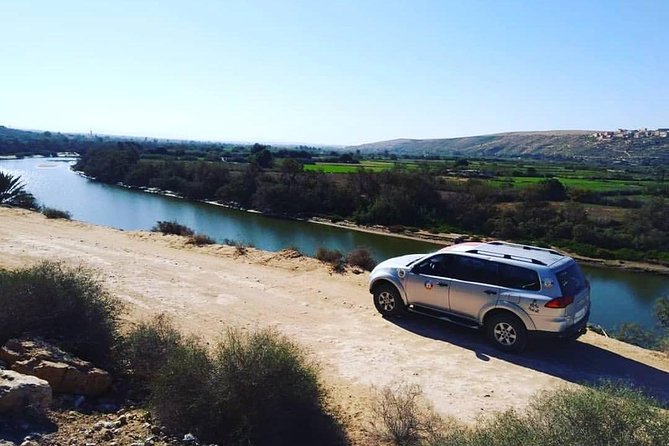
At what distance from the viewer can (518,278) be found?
768 centimetres

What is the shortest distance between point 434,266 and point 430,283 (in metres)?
0.31

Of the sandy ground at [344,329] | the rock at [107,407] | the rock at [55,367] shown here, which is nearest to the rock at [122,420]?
the rock at [107,407]

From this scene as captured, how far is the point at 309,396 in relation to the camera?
5.67 meters

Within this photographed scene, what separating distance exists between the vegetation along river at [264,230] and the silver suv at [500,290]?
16758mm

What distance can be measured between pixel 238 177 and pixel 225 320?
56.1 meters

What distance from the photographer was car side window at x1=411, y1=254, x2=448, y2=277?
28.0ft

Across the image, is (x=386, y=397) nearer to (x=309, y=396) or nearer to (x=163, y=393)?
(x=309, y=396)

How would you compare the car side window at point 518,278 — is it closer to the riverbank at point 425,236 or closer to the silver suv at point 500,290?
the silver suv at point 500,290

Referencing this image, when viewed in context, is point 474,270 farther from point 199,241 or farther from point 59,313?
point 199,241

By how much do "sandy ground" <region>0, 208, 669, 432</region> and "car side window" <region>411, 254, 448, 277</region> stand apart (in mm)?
1050

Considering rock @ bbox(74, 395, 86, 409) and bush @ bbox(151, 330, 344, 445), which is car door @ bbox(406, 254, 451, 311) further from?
rock @ bbox(74, 395, 86, 409)

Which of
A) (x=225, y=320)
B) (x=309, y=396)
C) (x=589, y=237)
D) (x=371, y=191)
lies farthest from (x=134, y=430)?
(x=371, y=191)

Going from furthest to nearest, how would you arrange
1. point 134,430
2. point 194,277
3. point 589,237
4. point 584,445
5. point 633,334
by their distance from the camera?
point 589,237, point 633,334, point 194,277, point 134,430, point 584,445

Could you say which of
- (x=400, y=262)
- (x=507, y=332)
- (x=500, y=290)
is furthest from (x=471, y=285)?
(x=400, y=262)
